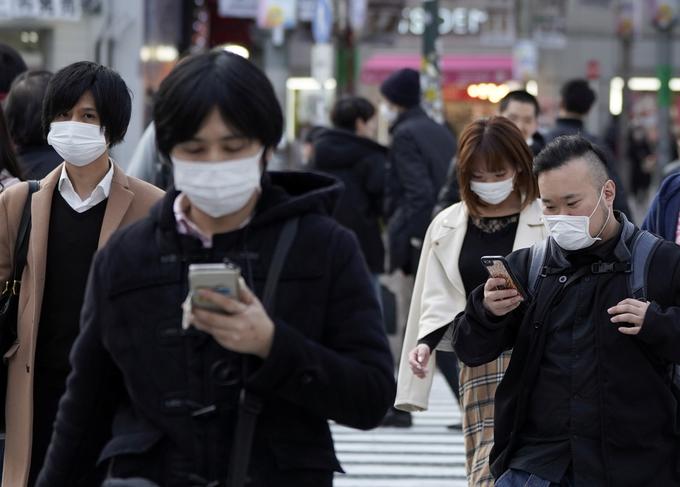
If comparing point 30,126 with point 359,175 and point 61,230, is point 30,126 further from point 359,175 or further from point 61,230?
point 359,175

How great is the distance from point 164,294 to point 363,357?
0.44 m

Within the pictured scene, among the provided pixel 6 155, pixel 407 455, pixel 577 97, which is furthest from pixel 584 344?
pixel 577 97

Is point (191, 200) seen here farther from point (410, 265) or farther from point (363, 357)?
point (410, 265)

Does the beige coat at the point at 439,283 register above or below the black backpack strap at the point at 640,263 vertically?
below

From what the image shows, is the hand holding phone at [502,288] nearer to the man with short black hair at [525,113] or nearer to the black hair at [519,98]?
the man with short black hair at [525,113]

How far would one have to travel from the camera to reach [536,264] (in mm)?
4910

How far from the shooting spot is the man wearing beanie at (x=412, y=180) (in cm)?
1012

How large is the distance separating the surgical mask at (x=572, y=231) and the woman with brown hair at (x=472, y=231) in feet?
4.37

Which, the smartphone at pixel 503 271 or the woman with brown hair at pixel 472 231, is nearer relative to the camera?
the smartphone at pixel 503 271

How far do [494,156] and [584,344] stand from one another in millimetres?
1663

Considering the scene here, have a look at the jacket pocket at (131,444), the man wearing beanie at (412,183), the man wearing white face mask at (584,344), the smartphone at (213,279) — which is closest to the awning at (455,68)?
the man wearing beanie at (412,183)

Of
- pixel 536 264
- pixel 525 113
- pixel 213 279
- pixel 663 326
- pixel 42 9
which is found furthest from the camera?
pixel 42 9

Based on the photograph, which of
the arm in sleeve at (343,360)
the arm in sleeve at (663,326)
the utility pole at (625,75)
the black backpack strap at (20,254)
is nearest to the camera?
the arm in sleeve at (343,360)

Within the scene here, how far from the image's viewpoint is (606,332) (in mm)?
4641
